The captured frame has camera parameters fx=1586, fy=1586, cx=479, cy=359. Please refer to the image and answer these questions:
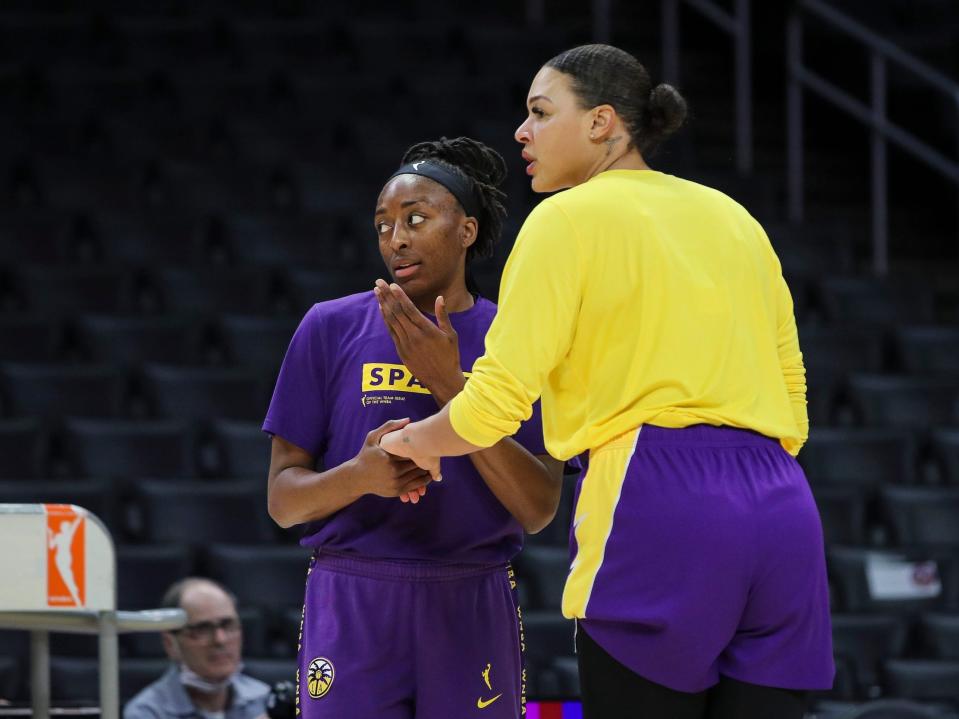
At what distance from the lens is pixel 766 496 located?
2.24 m

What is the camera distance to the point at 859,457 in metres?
6.39

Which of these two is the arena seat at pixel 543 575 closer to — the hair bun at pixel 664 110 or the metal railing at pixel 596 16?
the hair bun at pixel 664 110

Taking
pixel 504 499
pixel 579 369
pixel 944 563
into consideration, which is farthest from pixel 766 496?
pixel 944 563

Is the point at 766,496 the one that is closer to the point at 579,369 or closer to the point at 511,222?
the point at 579,369

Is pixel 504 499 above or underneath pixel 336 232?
underneath

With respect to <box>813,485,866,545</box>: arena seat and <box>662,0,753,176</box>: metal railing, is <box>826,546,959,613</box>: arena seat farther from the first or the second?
<box>662,0,753,176</box>: metal railing

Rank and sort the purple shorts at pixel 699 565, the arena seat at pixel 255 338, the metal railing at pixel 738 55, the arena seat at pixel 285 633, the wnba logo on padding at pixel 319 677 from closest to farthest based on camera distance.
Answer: the purple shorts at pixel 699 565, the wnba logo on padding at pixel 319 677, the arena seat at pixel 285 633, the arena seat at pixel 255 338, the metal railing at pixel 738 55

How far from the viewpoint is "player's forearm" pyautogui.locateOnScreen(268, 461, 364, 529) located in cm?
261

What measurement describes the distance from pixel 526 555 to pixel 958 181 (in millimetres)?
3290

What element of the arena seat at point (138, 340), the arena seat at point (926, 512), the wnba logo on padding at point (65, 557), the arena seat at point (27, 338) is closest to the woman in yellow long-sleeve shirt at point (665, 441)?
Answer: the wnba logo on padding at point (65, 557)

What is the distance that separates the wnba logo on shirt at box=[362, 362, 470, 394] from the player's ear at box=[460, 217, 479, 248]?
0.24m

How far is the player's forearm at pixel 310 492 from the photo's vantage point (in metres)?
2.61

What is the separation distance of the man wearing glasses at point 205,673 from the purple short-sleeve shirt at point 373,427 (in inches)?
76.9

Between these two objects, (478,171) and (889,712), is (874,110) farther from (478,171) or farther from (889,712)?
(478,171)
